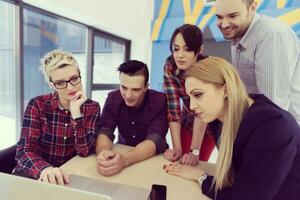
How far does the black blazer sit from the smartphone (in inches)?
7.7

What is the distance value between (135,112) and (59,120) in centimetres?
46

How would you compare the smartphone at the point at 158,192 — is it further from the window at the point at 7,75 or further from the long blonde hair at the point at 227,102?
the window at the point at 7,75

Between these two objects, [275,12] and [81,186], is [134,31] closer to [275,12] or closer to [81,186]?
[275,12]

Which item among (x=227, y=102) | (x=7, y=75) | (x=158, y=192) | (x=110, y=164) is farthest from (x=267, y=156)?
(x=7, y=75)

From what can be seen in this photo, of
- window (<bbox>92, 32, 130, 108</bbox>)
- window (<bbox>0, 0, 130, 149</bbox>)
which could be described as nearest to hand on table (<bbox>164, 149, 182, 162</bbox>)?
window (<bbox>0, 0, 130, 149</bbox>)

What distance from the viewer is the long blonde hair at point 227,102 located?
0.81 meters

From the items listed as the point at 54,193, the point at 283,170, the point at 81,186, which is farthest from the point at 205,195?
the point at 54,193

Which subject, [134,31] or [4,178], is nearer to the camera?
[4,178]

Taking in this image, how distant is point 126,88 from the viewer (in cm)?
143

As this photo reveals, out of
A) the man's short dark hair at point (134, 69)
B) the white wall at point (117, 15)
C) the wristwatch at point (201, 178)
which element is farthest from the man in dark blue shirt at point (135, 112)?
the white wall at point (117, 15)

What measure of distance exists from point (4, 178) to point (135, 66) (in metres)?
1.00

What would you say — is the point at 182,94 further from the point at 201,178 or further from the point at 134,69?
the point at 201,178

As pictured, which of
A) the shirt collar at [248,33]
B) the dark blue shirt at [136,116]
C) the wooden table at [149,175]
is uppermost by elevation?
the shirt collar at [248,33]

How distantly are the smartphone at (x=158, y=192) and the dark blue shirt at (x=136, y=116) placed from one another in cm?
53
